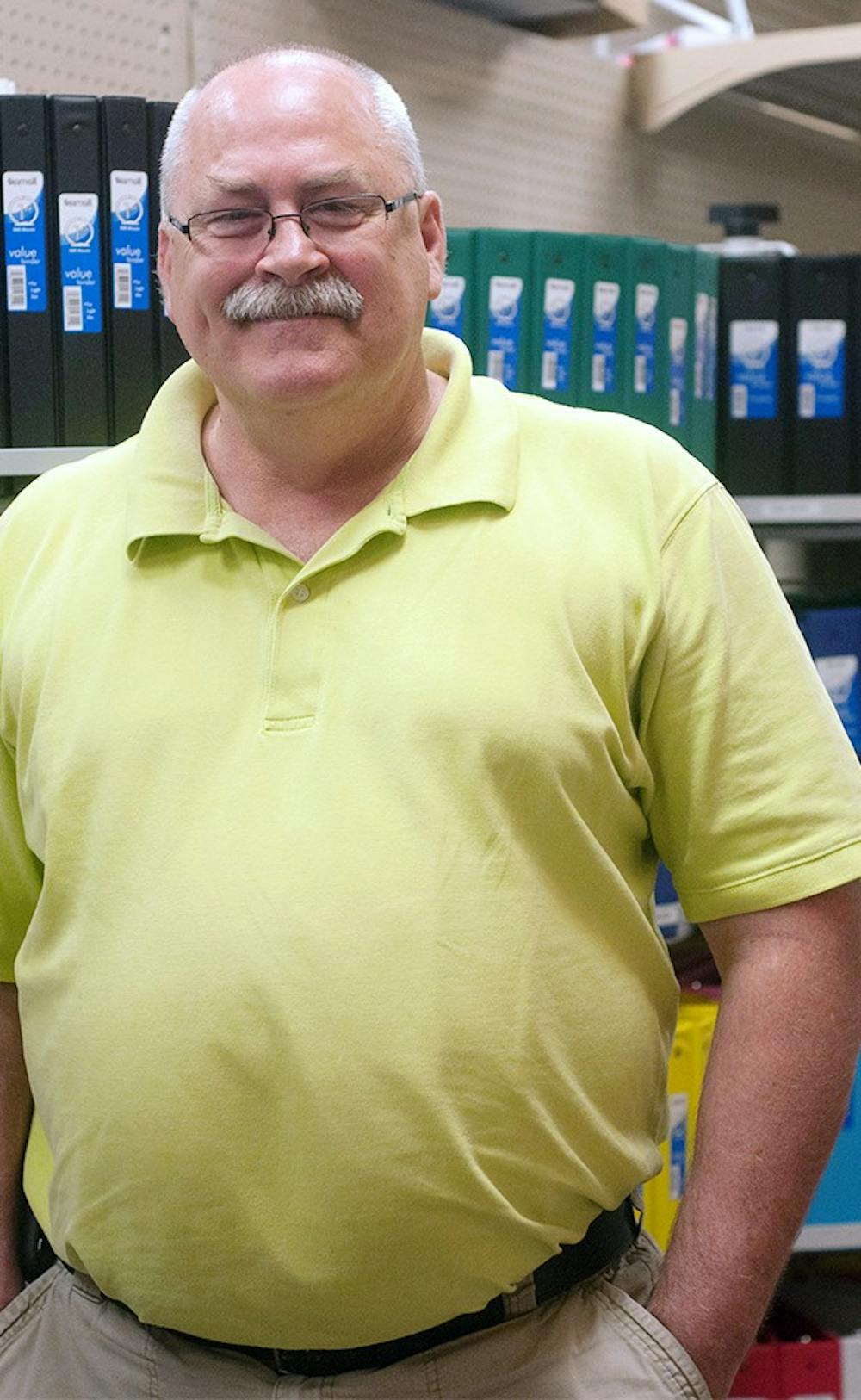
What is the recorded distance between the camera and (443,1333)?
3.87 ft

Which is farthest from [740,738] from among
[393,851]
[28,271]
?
[28,271]

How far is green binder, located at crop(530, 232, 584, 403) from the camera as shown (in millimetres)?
2047

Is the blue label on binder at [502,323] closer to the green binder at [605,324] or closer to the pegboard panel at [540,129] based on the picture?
the green binder at [605,324]

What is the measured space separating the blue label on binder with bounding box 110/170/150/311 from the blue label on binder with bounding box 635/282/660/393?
64 cm

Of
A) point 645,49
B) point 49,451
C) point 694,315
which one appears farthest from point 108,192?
point 645,49

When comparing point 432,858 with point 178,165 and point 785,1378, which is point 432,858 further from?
point 785,1378

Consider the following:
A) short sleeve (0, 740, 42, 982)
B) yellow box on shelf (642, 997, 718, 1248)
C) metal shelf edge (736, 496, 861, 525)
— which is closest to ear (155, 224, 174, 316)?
short sleeve (0, 740, 42, 982)

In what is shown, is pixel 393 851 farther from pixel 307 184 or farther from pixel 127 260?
pixel 127 260

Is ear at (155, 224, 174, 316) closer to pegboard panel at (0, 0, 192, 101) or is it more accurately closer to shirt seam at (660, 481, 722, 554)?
shirt seam at (660, 481, 722, 554)

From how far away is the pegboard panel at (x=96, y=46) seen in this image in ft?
7.21

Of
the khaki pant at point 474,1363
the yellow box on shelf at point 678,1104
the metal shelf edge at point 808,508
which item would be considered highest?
the metal shelf edge at point 808,508

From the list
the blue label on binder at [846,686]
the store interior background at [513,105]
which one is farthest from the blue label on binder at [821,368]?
the store interior background at [513,105]

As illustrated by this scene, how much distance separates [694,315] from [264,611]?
45.2 inches

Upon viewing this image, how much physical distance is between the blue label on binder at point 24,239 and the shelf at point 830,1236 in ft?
5.05
